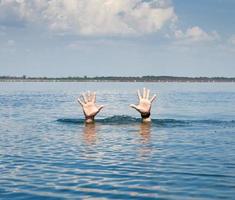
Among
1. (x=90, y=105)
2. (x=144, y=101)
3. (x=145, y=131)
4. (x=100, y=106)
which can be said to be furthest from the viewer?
(x=90, y=105)

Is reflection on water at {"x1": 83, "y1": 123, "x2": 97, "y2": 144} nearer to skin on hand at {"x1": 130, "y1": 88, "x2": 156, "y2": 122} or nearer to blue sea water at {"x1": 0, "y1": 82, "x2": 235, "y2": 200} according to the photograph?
blue sea water at {"x1": 0, "y1": 82, "x2": 235, "y2": 200}

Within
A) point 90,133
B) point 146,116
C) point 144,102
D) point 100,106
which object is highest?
point 144,102

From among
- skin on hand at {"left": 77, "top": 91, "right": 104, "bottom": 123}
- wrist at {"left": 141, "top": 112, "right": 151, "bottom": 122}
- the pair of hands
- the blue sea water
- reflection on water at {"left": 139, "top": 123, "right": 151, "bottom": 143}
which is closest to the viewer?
the blue sea water

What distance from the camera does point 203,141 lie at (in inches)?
940

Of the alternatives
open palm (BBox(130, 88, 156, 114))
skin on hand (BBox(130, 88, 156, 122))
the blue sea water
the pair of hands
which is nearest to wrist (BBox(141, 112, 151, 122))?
the pair of hands

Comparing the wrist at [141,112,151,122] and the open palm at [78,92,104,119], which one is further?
the wrist at [141,112,151,122]

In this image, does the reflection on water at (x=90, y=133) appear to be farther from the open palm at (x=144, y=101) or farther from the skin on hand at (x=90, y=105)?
the open palm at (x=144, y=101)

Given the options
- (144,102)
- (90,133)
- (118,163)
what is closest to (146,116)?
(144,102)

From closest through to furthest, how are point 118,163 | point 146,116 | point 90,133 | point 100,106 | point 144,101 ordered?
point 118,163, point 90,133, point 144,101, point 100,106, point 146,116

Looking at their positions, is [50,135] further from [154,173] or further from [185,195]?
[185,195]

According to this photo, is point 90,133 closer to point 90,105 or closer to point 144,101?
point 90,105

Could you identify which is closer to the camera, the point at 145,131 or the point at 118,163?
the point at 118,163

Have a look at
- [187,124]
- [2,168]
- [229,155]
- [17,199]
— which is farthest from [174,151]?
[187,124]

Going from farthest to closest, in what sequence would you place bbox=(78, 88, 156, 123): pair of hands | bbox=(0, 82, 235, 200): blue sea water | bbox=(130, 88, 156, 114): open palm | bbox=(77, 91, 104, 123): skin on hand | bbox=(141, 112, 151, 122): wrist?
bbox=(141, 112, 151, 122): wrist < bbox=(77, 91, 104, 123): skin on hand < bbox=(78, 88, 156, 123): pair of hands < bbox=(130, 88, 156, 114): open palm < bbox=(0, 82, 235, 200): blue sea water
